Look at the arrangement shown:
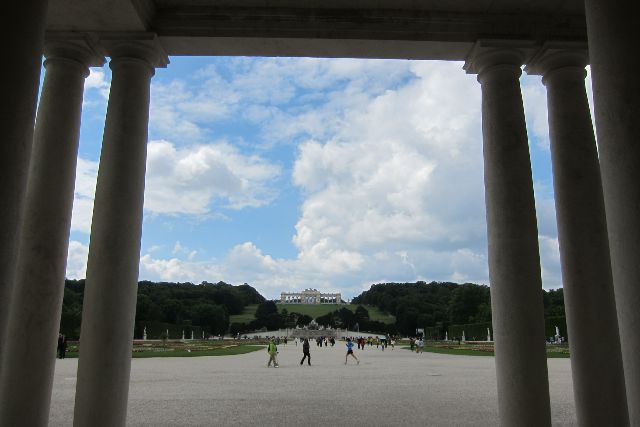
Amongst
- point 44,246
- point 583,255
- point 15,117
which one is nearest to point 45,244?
point 44,246

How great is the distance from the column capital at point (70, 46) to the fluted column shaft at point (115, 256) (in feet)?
7.43

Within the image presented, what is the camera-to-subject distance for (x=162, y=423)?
43.0 m

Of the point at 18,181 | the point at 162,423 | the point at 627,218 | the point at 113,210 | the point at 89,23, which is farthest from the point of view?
the point at 162,423

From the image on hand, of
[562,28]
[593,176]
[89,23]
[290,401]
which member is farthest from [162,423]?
[562,28]

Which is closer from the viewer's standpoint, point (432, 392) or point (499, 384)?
point (499, 384)

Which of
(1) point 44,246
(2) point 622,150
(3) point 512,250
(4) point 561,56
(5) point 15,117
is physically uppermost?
(4) point 561,56

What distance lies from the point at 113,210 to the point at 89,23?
40.6 ft

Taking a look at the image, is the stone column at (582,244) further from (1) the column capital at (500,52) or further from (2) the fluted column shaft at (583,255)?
(1) the column capital at (500,52)

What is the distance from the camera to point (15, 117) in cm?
1672


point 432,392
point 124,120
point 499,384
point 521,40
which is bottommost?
point 432,392

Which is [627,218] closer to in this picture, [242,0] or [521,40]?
[521,40]

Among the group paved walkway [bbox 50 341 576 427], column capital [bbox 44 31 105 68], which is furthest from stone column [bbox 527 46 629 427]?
column capital [bbox 44 31 105 68]

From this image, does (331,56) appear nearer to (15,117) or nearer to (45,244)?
(45,244)

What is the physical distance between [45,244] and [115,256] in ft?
15.6
